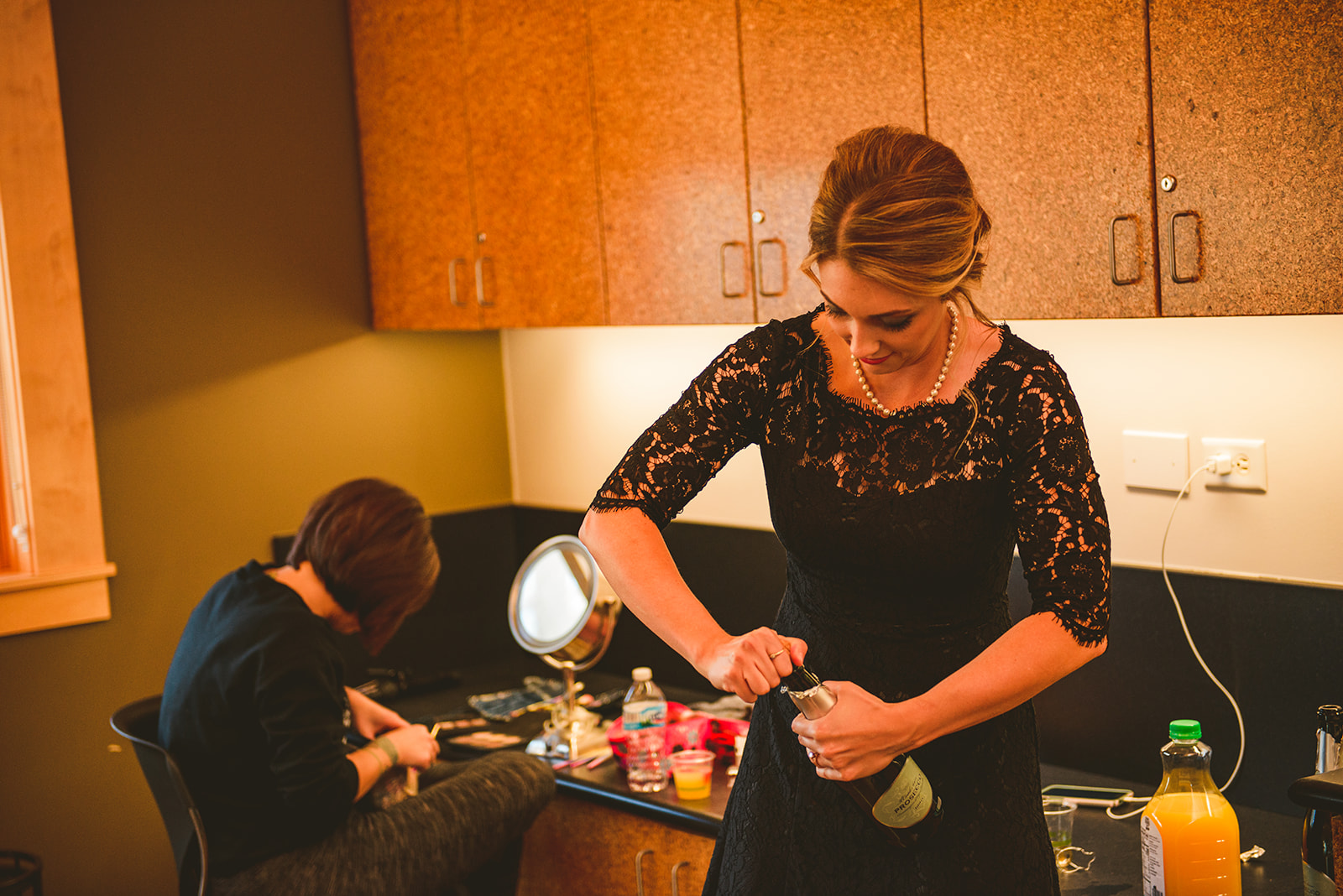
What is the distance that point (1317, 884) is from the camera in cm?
147

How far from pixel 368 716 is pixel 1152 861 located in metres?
1.42

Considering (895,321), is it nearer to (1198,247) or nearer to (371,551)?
(1198,247)

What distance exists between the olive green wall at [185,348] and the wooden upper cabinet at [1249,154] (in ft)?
6.54

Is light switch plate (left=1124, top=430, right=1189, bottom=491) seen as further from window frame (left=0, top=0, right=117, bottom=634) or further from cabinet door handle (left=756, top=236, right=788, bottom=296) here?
window frame (left=0, top=0, right=117, bottom=634)

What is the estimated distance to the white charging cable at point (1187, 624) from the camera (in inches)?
71.3

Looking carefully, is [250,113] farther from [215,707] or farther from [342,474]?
[215,707]

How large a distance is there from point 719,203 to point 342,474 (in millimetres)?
1317

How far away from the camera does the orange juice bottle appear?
57.7 inches

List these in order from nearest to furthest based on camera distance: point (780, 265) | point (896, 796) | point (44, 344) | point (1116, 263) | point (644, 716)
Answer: point (896, 796)
point (1116, 263)
point (780, 265)
point (644, 716)
point (44, 344)

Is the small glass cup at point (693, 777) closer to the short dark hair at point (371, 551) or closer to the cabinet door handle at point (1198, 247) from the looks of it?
the short dark hair at point (371, 551)

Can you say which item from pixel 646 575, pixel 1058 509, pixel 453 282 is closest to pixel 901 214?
pixel 1058 509

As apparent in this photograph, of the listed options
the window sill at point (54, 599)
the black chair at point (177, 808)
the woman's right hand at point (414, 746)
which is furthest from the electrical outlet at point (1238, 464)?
the window sill at point (54, 599)

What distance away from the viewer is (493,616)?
3.14 m

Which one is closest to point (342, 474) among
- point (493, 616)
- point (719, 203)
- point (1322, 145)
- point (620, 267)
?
point (493, 616)
